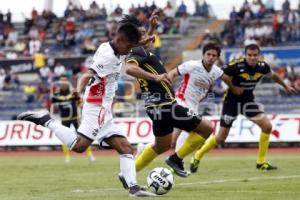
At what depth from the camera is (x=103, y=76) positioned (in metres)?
11.8

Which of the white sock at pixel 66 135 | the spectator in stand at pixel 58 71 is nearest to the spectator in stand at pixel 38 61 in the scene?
the spectator in stand at pixel 58 71

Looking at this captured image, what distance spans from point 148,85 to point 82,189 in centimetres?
196

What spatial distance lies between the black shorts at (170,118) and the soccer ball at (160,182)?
1.44 m

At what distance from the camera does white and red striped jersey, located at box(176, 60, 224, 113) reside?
651 inches

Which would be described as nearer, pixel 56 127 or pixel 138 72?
pixel 56 127

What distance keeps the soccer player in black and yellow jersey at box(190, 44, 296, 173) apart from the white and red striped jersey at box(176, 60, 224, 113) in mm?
559

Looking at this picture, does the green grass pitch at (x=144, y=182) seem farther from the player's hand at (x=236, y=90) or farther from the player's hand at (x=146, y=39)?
the player's hand at (x=146, y=39)

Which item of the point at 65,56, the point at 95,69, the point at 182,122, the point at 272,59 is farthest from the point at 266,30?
the point at 95,69

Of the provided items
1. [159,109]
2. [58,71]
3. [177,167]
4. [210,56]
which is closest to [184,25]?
[58,71]

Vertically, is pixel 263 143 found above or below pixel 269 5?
below

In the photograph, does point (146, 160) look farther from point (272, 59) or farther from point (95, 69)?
point (272, 59)

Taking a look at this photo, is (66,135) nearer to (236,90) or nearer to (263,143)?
(236,90)

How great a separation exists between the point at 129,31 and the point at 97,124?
138 centimetres

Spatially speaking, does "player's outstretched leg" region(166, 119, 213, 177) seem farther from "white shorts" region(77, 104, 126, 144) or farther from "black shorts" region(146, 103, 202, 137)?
"white shorts" region(77, 104, 126, 144)
